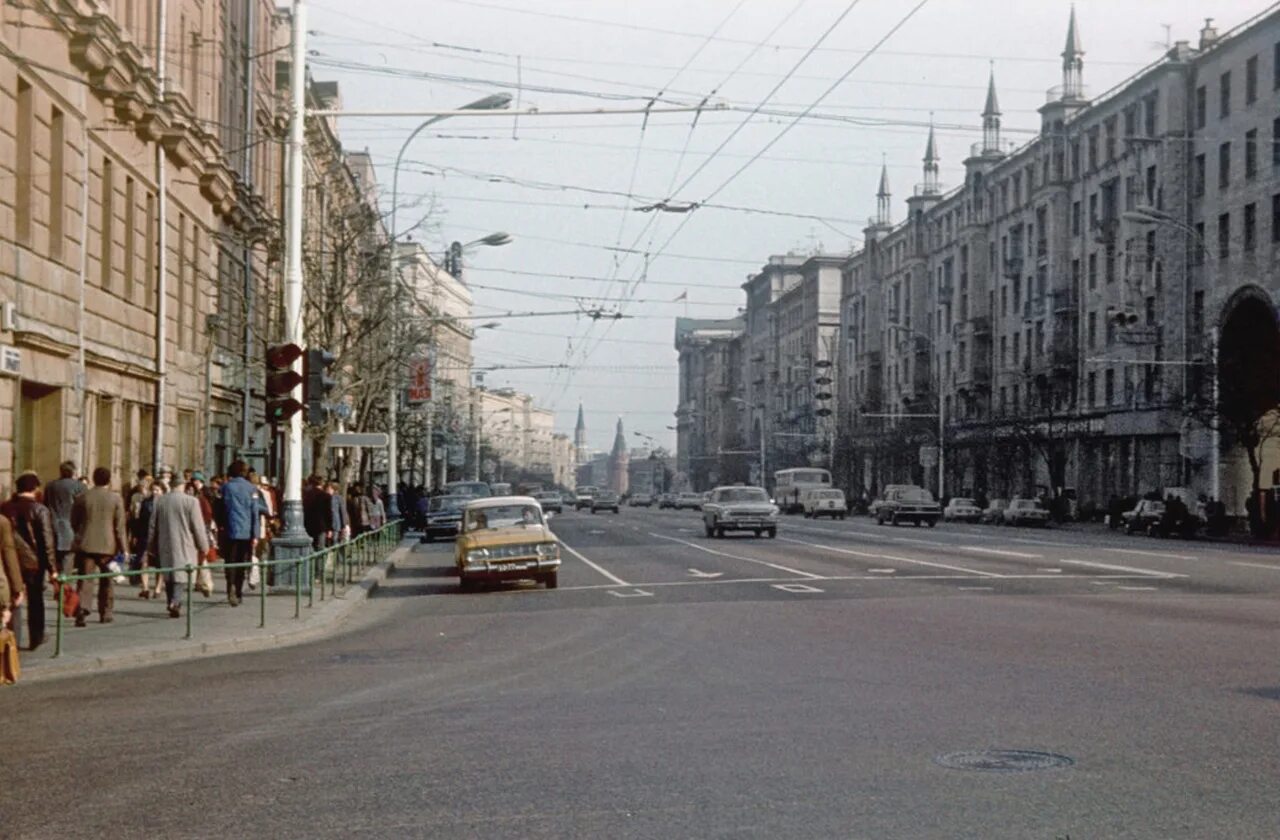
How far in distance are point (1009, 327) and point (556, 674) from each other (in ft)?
261

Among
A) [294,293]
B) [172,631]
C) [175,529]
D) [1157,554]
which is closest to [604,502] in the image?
[1157,554]

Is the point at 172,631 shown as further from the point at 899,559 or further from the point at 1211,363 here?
the point at 1211,363

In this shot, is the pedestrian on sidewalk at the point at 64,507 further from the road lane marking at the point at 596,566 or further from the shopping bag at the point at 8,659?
the road lane marking at the point at 596,566

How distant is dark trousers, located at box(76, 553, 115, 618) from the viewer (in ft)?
62.1

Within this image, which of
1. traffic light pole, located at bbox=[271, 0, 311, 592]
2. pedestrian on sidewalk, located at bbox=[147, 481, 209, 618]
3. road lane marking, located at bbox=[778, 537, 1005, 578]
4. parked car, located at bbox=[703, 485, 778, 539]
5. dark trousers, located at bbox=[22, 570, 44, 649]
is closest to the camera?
dark trousers, located at bbox=[22, 570, 44, 649]

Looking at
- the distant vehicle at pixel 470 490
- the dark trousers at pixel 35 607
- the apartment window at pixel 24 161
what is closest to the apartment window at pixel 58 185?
the apartment window at pixel 24 161

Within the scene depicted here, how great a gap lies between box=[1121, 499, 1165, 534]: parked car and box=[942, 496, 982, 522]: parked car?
18658 mm

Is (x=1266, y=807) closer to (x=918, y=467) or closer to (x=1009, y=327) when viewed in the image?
(x=1009, y=327)

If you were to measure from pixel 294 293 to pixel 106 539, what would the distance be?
537 cm

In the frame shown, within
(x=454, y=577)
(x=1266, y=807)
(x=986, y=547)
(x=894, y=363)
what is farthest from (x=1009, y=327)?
(x=1266, y=807)

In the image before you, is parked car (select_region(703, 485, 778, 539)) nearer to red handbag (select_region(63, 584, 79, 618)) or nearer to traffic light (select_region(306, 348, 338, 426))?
traffic light (select_region(306, 348, 338, 426))

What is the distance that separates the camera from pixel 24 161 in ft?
76.8

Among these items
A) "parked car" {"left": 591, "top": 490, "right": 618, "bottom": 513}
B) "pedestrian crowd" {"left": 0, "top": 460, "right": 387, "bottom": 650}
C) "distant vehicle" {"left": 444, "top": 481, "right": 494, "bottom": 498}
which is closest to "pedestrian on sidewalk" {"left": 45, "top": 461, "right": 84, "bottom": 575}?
"pedestrian crowd" {"left": 0, "top": 460, "right": 387, "bottom": 650}

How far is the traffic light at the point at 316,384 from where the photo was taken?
72.9 ft
